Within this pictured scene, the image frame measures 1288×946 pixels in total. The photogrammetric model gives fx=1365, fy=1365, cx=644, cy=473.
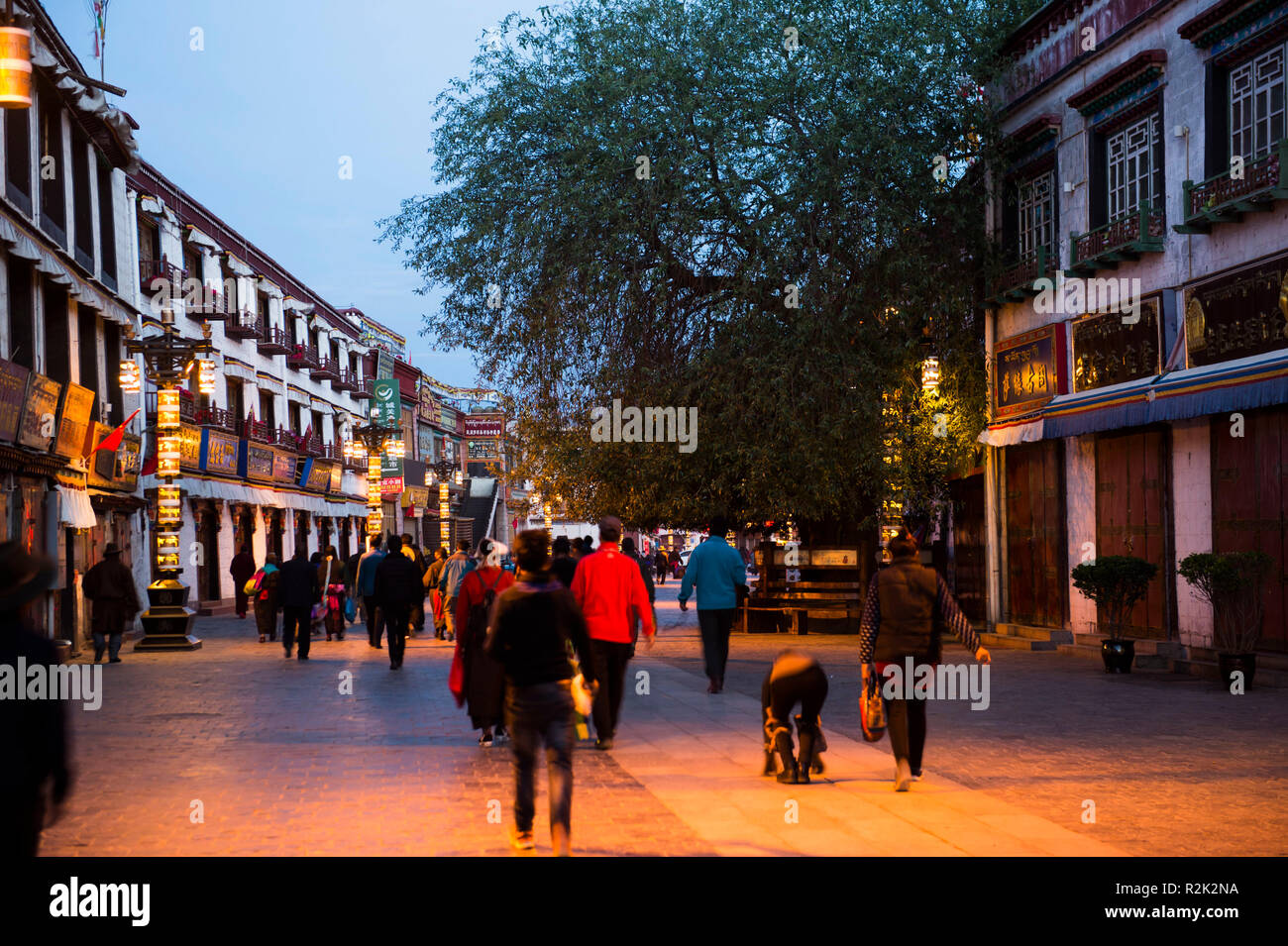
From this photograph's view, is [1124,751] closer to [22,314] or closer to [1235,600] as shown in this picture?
[1235,600]

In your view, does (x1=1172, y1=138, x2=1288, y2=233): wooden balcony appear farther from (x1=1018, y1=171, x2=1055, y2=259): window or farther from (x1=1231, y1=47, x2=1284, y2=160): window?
(x1=1018, y1=171, x2=1055, y2=259): window

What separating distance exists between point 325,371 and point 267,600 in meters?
26.3

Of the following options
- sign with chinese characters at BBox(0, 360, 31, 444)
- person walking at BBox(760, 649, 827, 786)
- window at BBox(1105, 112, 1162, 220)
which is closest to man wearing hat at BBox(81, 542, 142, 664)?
sign with chinese characters at BBox(0, 360, 31, 444)

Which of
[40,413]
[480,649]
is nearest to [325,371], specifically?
[40,413]

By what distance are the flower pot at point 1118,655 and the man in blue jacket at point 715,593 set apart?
5100 mm

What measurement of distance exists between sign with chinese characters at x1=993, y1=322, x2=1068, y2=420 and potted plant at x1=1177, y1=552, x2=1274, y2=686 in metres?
5.55

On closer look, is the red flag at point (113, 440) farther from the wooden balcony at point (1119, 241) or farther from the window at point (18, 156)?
the wooden balcony at point (1119, 241)

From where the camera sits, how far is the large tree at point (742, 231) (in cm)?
2080

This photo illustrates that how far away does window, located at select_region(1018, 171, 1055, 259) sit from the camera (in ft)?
66.6

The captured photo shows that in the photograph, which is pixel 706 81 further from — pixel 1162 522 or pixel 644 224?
pixel 1162 522

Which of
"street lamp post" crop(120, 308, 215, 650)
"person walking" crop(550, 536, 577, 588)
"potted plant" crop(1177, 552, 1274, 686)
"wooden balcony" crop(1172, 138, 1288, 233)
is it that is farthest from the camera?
"street lamp post" crop(120, 308, 215, 650)

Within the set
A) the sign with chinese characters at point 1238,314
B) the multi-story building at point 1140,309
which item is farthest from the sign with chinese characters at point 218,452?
the sign with chinese characters at point 1238,314

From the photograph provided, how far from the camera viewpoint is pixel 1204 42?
16.2 meters
